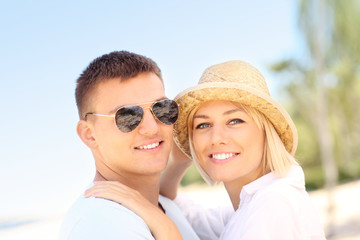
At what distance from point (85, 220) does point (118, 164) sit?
73 centimetres

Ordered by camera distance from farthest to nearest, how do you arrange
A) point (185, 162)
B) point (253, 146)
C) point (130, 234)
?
point (185, 162), point (253, 146), point (130, 234)

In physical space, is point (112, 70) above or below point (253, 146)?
above

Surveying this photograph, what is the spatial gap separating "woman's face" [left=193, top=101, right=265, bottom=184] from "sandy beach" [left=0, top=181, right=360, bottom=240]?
806 cm

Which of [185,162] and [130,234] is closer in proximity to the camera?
[130,234]

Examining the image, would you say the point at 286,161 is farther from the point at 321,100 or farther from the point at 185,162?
the point at 321,100

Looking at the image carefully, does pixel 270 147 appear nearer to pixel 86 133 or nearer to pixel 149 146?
pixel 149 146

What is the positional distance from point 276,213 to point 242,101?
87 cm

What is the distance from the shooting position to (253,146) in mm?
3098

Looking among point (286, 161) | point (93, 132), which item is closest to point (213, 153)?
point (286, 161)

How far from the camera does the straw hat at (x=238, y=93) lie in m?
2.95

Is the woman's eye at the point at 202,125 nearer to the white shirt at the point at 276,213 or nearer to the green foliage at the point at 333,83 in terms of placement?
the white shirt at the point at 276,213

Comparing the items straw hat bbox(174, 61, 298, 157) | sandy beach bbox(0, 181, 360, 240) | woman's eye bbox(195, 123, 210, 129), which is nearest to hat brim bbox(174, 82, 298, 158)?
straw hat bbox(174, 61, 298, 157)

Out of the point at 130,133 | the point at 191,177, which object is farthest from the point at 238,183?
the point at 191,177

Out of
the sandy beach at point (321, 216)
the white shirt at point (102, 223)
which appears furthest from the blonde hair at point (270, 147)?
the sandy beach at point (321, 216)
